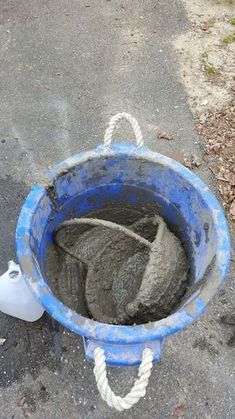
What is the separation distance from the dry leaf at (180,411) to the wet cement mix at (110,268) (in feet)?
1.92

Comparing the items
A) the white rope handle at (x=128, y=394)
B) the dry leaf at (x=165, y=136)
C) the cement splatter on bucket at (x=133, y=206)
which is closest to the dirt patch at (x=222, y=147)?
the dry leaf at (x=165, y=136)

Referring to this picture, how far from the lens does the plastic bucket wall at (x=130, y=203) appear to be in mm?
1566

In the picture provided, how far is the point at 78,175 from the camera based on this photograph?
1977mm

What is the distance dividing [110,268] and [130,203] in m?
0.33

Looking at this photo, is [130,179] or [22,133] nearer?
[130,179]

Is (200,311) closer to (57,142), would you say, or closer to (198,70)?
(57,142)

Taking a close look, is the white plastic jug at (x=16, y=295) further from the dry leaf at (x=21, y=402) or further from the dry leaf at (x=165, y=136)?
the dry leaf at (x=165, y=136)

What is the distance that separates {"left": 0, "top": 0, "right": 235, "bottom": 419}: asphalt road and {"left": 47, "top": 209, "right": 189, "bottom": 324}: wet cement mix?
44 centimetres

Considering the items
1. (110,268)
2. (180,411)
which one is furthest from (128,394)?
(180,411)

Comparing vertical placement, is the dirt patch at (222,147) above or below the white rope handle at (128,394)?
below

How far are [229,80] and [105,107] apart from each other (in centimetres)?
96

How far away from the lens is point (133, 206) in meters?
2.22

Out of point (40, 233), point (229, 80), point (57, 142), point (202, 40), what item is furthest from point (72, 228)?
point (202, 40)

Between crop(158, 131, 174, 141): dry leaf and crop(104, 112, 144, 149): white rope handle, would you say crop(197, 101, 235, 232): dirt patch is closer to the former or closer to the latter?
crop(158, 131, 174, 141): dry leaf
